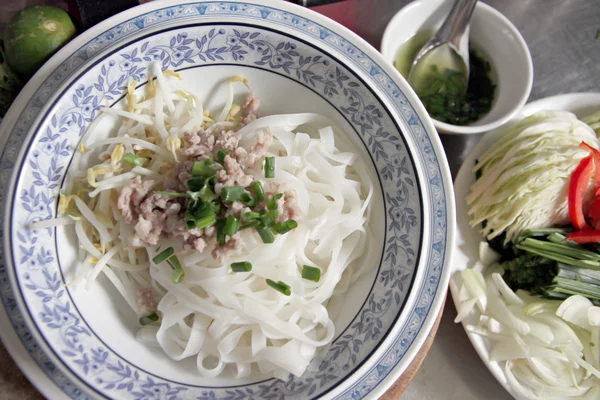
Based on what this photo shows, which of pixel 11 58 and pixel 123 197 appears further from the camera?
pixel 11 58

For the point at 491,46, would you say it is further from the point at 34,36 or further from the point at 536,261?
the point at 34,36

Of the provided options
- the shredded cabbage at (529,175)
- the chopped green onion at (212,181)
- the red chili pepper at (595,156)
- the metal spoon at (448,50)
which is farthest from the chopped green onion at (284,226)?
the red chili pepper at (595,156)

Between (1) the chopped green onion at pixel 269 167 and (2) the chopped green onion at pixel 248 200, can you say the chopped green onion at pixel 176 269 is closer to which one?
(2) the chopped green onion at pixel 248 200

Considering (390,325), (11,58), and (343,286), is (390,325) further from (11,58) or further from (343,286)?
(11,58)

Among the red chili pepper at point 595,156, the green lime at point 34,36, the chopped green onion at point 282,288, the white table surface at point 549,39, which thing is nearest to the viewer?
the chopped green onion at point 282,288

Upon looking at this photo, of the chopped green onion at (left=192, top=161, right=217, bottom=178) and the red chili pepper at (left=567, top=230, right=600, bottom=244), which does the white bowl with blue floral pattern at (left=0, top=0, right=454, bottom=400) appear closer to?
the chopped green onion at (left=192, top=161, right=217, bottom=178)

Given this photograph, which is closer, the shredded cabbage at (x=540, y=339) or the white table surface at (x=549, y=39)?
the shredded cabbage at (x=540, y=339)

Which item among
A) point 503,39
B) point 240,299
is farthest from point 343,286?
point 503,39
